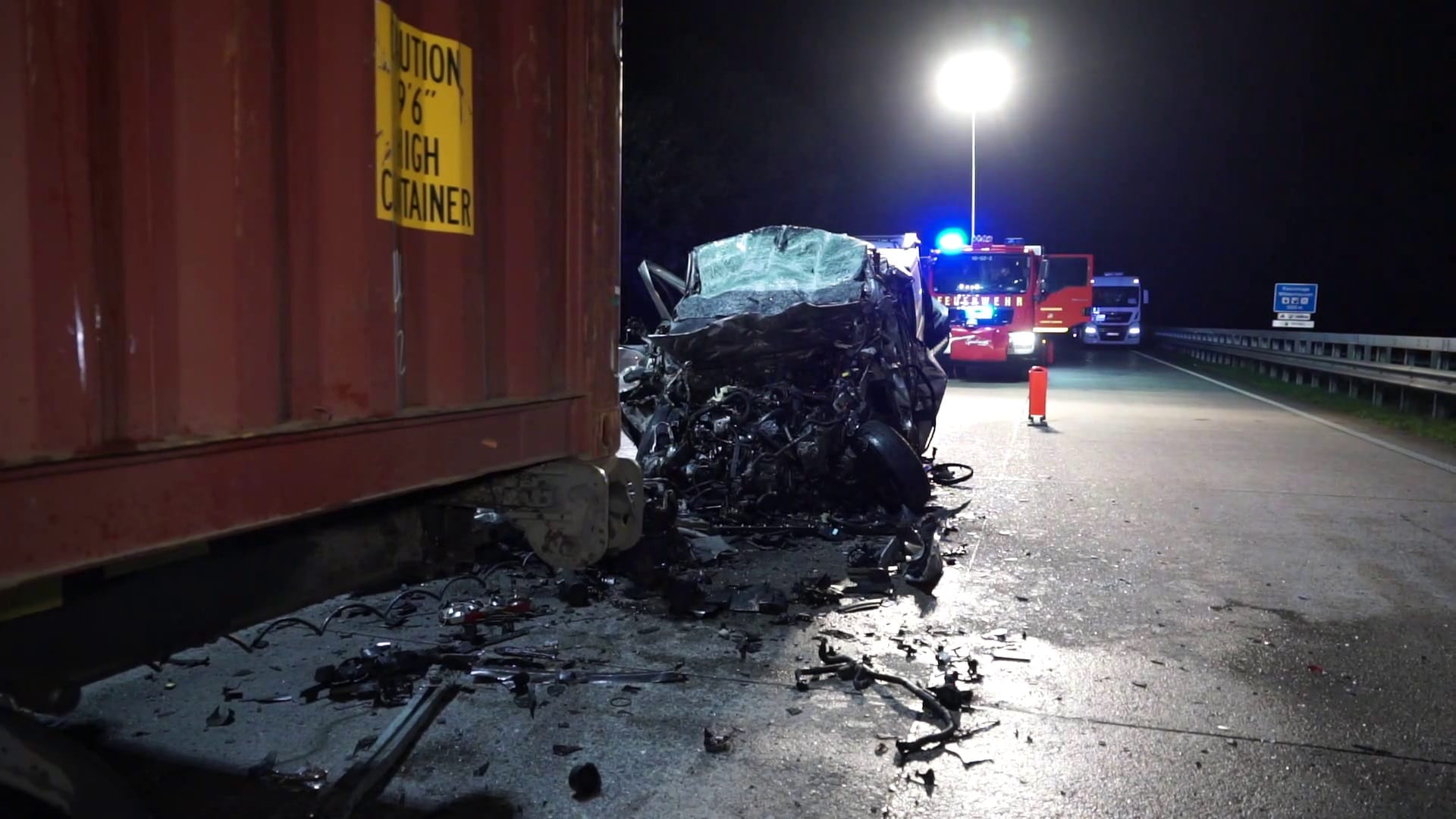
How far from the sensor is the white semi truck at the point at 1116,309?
143 feet

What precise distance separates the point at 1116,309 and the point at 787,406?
39.4 m

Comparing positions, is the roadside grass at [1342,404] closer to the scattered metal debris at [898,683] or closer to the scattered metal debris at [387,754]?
the scattered metal debris at [898,683]

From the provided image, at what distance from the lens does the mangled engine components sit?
325 inches

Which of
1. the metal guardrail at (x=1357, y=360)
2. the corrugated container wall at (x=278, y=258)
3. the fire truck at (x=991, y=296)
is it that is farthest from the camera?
the fire truck at (x=991, y=296)

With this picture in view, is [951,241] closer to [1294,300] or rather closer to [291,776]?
[1294,300]

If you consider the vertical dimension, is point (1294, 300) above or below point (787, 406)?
above

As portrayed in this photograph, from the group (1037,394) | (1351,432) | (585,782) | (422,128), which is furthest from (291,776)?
(1351,432)

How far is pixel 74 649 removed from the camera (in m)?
2.56

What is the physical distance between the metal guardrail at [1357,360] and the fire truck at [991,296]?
617 cm

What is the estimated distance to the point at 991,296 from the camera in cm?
2517

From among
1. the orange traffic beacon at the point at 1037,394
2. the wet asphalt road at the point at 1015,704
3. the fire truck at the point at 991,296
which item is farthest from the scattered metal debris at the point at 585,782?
the fire truck at the point at 991,296

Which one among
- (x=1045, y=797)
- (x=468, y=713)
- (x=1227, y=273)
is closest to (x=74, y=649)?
(x=468, y=713)

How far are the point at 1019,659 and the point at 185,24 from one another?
14.5ft

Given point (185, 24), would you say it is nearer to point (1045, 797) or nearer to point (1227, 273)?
point (1045, 797)
